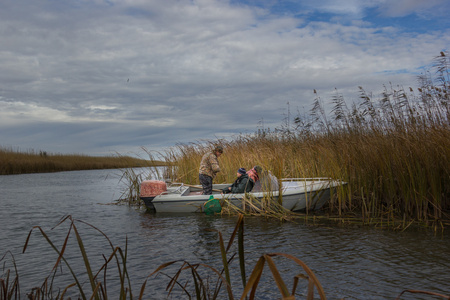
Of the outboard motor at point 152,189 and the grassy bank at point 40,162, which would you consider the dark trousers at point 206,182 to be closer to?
the outboard motor at point 152,189

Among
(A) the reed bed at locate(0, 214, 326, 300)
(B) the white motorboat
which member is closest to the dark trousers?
(B) the white motorboat

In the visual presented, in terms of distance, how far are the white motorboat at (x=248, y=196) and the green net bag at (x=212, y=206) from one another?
0.30 feet

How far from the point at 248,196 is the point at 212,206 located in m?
A: 1.18

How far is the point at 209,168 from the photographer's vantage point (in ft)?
36.6

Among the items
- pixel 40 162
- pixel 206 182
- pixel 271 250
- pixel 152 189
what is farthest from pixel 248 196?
pixel 40 162

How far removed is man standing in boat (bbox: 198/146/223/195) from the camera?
11.0 m

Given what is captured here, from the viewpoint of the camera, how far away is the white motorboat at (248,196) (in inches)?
371

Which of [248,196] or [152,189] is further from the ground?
[152,189]

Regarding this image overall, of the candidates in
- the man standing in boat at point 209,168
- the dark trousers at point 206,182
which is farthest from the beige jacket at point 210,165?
the dark trousers at point 206,182

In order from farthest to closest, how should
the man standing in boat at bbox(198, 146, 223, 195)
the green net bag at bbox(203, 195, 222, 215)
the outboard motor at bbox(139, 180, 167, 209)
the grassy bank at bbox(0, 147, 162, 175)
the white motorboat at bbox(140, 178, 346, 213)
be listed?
the grassy bank at bbox(0, 147, 162, 175)
the outboard motor at bbox(139, 180, 167, 209)
the man standing in boat at bbox(198, 146, 223, 195)
the green net bag at bbox(203, 195, 222, 215)
the white motorboat at bbox(140, 178, 346, 213)

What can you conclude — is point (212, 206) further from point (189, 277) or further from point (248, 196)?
point (189, 277)

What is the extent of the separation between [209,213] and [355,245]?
4.87 metres

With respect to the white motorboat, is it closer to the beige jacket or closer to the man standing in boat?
the man standing in boat

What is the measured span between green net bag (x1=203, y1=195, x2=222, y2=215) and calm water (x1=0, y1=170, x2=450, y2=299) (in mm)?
260
